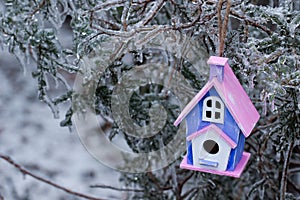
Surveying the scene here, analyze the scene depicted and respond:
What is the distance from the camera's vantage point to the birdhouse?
913 millimetres

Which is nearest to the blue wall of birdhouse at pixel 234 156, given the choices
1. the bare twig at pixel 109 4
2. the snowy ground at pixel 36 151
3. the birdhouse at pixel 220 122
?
the birdhouse at pixel 220 122

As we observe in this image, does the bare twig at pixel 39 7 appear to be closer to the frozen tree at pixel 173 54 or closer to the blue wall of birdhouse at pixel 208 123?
the frozen tree at pixel 173 54

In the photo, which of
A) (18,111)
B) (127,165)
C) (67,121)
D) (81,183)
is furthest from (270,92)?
(18,111)

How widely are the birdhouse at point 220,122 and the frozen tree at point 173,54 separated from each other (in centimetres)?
4

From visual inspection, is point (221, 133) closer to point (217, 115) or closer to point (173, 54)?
point (217, 115)

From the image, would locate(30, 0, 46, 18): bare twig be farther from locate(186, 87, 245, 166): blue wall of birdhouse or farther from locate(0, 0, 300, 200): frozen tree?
locate(186, 87, 245, 166): blue wall of birdhouse

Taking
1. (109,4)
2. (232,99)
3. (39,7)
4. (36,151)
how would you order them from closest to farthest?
(232,99)
(109,4)
(39,7)
(36,151)

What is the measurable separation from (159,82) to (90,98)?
0.75 ft

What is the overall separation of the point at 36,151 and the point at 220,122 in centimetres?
242

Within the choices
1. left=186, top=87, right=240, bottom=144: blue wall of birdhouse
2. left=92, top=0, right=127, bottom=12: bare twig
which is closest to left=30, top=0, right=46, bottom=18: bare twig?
left=92, top=0, right=127, bottom=12: bare twig

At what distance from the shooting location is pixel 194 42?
1.17m

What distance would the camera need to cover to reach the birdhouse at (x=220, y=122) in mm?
913

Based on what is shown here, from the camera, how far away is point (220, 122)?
3.18 feet

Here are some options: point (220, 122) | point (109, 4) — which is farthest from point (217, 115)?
point (109, 4)
